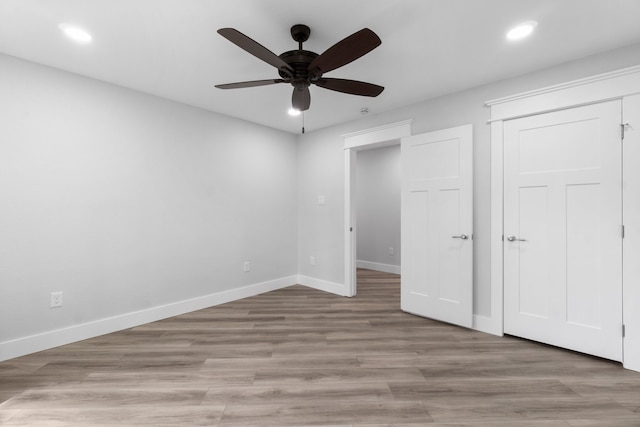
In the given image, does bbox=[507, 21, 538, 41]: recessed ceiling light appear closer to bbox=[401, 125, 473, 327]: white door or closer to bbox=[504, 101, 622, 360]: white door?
bbox=[504, 101, 622, 360]: white door

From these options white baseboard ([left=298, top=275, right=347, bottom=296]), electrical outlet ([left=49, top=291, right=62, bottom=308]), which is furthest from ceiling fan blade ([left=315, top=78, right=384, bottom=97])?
electrical outlet ([left=49, top=291, right=62, bottom=308])

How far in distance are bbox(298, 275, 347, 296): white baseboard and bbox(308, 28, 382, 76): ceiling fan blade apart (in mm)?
3038

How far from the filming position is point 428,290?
3.30 metres

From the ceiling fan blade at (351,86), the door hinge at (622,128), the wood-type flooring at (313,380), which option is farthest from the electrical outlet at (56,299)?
the door hinge at (622,128)

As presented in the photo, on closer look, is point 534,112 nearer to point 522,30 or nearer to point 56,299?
point 522,30

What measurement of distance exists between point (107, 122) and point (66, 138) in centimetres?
38

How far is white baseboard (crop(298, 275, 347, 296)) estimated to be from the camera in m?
4.23

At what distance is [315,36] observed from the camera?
2.12 metres

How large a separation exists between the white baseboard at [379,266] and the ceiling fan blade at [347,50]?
4.53 metres

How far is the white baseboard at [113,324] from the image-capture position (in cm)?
241

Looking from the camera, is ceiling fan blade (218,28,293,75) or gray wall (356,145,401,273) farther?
gray wall (356,145,401,273)

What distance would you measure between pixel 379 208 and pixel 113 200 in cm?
456

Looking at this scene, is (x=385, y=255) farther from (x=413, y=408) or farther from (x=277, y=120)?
(x=413, y=408)

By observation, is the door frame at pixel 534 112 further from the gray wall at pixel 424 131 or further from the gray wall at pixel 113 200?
the gray wall at pixel 113 200
